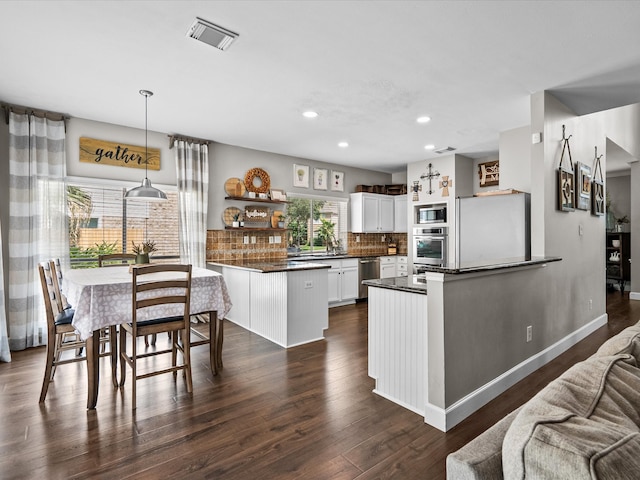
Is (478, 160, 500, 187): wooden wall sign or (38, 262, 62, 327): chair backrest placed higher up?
(478, 160, 500, 187): wooden wall sign

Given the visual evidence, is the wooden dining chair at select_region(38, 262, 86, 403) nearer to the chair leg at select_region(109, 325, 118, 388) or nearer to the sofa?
the chair leg at select_region(109, 325, 118, 388)

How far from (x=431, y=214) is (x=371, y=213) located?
3.69 feet

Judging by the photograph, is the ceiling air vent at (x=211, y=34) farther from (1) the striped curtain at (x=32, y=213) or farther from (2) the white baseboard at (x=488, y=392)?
(2) the white baseboard at (x=488, y=392)

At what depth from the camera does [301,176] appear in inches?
240

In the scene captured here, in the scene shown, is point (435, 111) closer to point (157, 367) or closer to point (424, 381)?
point (424, 381)

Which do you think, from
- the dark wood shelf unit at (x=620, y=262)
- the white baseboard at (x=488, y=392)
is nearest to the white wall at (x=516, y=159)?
the white baseboard at (x=488, y=392)

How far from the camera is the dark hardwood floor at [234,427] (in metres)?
1.86

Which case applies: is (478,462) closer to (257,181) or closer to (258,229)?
(258,229)

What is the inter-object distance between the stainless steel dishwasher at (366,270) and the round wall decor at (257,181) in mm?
2130

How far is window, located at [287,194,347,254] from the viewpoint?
636cm

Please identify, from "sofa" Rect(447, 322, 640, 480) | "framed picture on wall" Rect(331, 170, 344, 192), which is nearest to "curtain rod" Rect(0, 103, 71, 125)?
"framed picture on wall" Rect(331, 170, 344, 192)

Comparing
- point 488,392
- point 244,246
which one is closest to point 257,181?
point 244,246

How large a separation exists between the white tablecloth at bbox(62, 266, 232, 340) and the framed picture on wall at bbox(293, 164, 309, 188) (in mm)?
3254

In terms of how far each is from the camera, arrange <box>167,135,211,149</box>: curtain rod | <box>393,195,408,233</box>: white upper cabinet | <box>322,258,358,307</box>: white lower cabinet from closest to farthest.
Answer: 1. <box>167,135,211,149</box>: curtain rod
2. <box>322,258,358,307</box>: white lower cabinet
3. <box>393,195,408,233</box>: white upper cabinet
